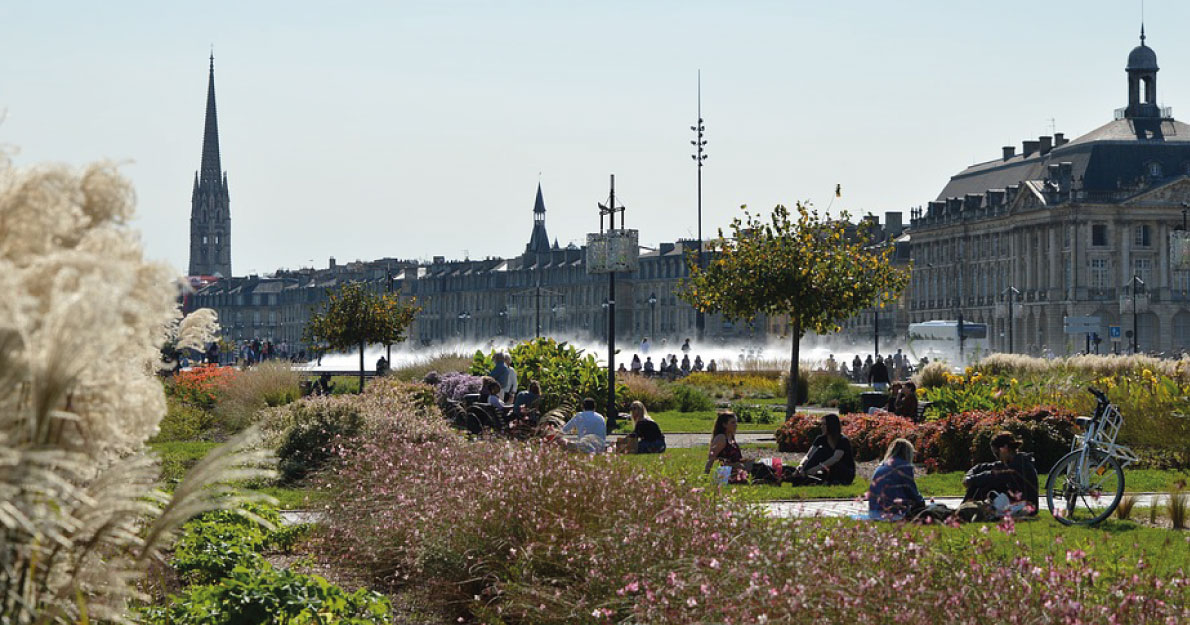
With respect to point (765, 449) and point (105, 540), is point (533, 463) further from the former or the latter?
point (765, 449)

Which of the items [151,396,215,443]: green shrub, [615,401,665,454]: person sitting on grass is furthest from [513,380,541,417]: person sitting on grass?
[151,396,215,443]: green shrub

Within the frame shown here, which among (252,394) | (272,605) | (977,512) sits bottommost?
(977,512)

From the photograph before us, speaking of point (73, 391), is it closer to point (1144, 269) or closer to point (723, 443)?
point (723, 443)

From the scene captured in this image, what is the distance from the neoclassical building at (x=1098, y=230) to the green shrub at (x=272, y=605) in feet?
305

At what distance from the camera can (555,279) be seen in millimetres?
169250

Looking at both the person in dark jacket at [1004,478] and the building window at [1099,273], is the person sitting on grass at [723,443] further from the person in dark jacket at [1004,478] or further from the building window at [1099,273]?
the building window at [1099,273]

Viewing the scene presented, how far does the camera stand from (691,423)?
105 feet

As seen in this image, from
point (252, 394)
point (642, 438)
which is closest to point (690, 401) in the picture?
point (252, 394)

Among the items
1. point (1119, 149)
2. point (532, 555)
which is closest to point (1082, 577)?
point (532, 555)

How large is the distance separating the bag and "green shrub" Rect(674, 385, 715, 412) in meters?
24.2

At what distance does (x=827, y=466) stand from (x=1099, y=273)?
302 ft

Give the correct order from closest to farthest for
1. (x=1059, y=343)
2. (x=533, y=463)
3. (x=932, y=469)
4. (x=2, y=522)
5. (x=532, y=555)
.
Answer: (x=2, y=522), (x=532, y=555), (x=533, y=463), (x=932, y=469), (x=1059, y=343)

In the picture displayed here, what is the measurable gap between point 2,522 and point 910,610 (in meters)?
3.54

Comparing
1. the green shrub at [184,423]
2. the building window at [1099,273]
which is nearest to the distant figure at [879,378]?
the green shrub at [184,423]
